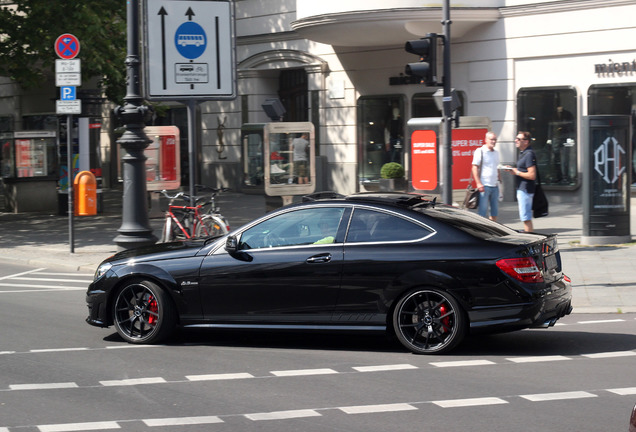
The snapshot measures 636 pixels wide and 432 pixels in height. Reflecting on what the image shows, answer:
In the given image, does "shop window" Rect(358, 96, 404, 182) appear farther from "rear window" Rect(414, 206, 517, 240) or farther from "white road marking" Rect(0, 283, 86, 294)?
"rear window" Rect(414, 206, 517, 240)

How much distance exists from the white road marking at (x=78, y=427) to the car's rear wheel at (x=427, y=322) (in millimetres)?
2868

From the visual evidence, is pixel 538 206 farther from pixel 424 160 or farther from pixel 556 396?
pixel 556 396

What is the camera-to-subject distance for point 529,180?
15852 mm

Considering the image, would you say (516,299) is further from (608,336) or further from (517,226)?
(517,226)

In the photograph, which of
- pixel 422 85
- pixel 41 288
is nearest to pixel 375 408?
pixel 41 288

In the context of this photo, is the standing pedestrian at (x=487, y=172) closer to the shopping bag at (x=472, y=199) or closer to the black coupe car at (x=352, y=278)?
the shopping bag at (x=472, y=199)

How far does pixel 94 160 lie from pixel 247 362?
16822 mm

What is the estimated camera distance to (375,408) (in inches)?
255

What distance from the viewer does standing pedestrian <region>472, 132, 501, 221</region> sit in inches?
639

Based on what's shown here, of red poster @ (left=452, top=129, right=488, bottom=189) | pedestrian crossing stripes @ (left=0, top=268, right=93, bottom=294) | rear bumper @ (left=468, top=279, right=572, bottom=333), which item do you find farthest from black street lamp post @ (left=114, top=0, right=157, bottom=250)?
rear bumper @ (left=468, top=279, right=572, bottom=333)

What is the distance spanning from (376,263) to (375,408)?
201 cm

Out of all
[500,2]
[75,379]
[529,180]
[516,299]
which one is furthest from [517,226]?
[75,379]

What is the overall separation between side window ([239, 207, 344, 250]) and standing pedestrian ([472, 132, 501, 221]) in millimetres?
7965

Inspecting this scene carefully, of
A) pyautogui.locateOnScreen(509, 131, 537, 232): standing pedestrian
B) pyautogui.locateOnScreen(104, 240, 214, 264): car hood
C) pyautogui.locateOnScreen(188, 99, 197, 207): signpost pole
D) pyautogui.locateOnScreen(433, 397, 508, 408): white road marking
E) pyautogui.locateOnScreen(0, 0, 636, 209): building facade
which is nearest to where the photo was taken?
pyautogui.locateOnScreen(433, 397, 508, 408): white road marking
